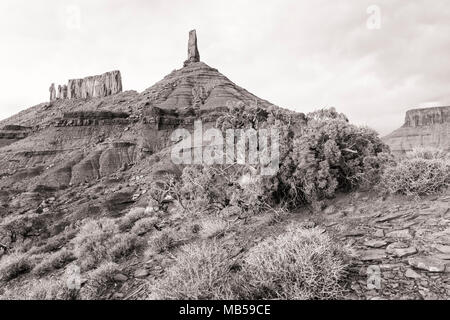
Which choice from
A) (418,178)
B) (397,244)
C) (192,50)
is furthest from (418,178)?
(192,50)

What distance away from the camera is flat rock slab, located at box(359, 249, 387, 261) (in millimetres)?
4276

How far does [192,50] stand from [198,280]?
101690 millimetres

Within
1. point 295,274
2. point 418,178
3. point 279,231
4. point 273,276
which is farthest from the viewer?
point 418,178

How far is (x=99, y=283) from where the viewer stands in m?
5.33

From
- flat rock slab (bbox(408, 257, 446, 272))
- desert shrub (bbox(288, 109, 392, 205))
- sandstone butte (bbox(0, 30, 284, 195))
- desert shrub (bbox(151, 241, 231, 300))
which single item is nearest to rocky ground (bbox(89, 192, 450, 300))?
flat rock slab (bbox(408, 257, 446, 272))

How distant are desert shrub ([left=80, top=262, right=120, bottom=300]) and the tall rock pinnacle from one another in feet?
305

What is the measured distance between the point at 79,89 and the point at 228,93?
225ft

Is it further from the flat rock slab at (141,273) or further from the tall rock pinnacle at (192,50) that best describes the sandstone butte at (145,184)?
the tall rock pinnacle at (192,50)

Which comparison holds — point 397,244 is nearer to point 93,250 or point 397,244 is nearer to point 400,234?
point 400,234

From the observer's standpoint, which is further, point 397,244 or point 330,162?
point 330,162

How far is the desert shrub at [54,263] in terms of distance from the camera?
26.3 ft

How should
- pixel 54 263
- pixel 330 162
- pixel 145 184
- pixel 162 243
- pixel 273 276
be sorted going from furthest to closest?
1. pixel 145 184
2. pixel 54 263
3. pixel 330 162
4. pixel 162 243
5. pixel 273 276

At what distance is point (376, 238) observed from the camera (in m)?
4.96

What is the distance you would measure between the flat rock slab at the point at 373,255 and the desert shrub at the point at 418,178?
282 centimetres
